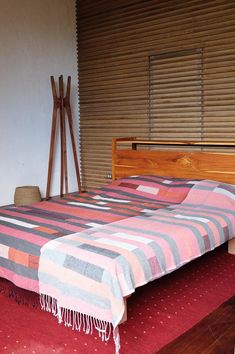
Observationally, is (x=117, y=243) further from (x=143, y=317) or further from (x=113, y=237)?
(x=143, y=317)

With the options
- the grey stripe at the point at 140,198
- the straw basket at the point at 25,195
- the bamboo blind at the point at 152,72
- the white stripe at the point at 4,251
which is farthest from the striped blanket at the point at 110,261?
the straw basket at the point at 25,195

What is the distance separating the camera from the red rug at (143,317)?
167 cm

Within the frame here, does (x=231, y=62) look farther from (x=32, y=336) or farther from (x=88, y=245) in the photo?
(x=32, y=336)

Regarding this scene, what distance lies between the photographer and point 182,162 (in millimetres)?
3271

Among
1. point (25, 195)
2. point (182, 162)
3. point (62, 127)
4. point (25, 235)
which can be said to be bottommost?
point (25, 195)

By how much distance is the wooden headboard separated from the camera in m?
3.03

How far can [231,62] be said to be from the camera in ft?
11.2

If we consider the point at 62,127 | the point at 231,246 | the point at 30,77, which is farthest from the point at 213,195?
the point at 30,77

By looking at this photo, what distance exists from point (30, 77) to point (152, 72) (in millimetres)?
1443

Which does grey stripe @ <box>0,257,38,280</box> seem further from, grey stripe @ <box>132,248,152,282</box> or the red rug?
grey stripe @ <box>132,248,152,282</box>

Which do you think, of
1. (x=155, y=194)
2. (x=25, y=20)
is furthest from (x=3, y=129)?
(x=155, y=194)

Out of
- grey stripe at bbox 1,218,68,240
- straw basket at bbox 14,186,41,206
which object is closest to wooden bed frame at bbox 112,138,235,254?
straw basket at bbox 14,186,41,206

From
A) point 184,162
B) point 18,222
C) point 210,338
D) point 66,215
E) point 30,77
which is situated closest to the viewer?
point 210,338

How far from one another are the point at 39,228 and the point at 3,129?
2392 millimetres
